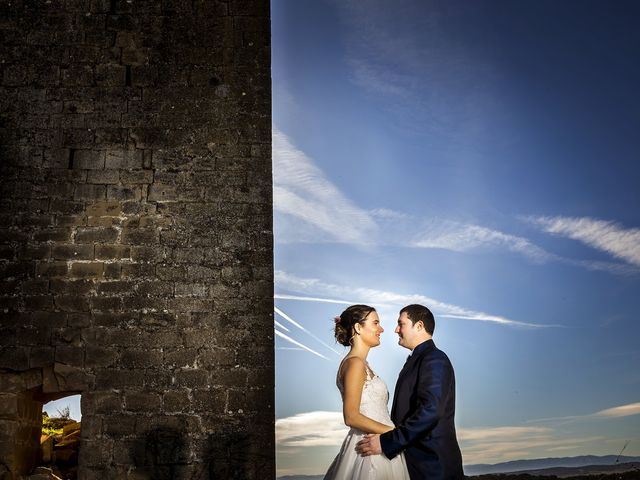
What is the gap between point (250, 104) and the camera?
17.6ft

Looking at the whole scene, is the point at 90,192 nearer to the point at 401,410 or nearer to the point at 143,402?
the point at 143,402

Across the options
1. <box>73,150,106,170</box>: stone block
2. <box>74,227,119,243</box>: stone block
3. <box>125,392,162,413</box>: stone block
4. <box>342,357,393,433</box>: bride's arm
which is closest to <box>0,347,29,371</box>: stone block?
<box>125,392,162,413</box>: stone block

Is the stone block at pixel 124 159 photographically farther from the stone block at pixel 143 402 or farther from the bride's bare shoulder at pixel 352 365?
the bride's bare shoulder at pixel 352 365

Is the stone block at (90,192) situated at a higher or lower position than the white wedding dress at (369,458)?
higher

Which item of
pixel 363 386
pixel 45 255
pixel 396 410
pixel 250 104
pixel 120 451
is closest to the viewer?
pixel 396 410

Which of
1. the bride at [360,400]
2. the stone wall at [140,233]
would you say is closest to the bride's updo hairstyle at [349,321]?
the bride at [360,400]

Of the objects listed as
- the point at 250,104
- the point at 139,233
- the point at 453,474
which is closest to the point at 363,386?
the point at 453,474

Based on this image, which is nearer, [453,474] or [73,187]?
[453,474]

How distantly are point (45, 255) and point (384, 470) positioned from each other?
10.8 ft

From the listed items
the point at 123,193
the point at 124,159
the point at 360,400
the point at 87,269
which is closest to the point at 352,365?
the point at 360,400

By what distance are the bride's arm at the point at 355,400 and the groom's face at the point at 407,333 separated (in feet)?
1.03

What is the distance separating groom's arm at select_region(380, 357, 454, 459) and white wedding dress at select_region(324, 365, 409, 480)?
105 mm

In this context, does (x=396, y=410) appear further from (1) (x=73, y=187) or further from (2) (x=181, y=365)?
(1) (x=73, y=187)

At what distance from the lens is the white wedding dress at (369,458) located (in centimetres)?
341
